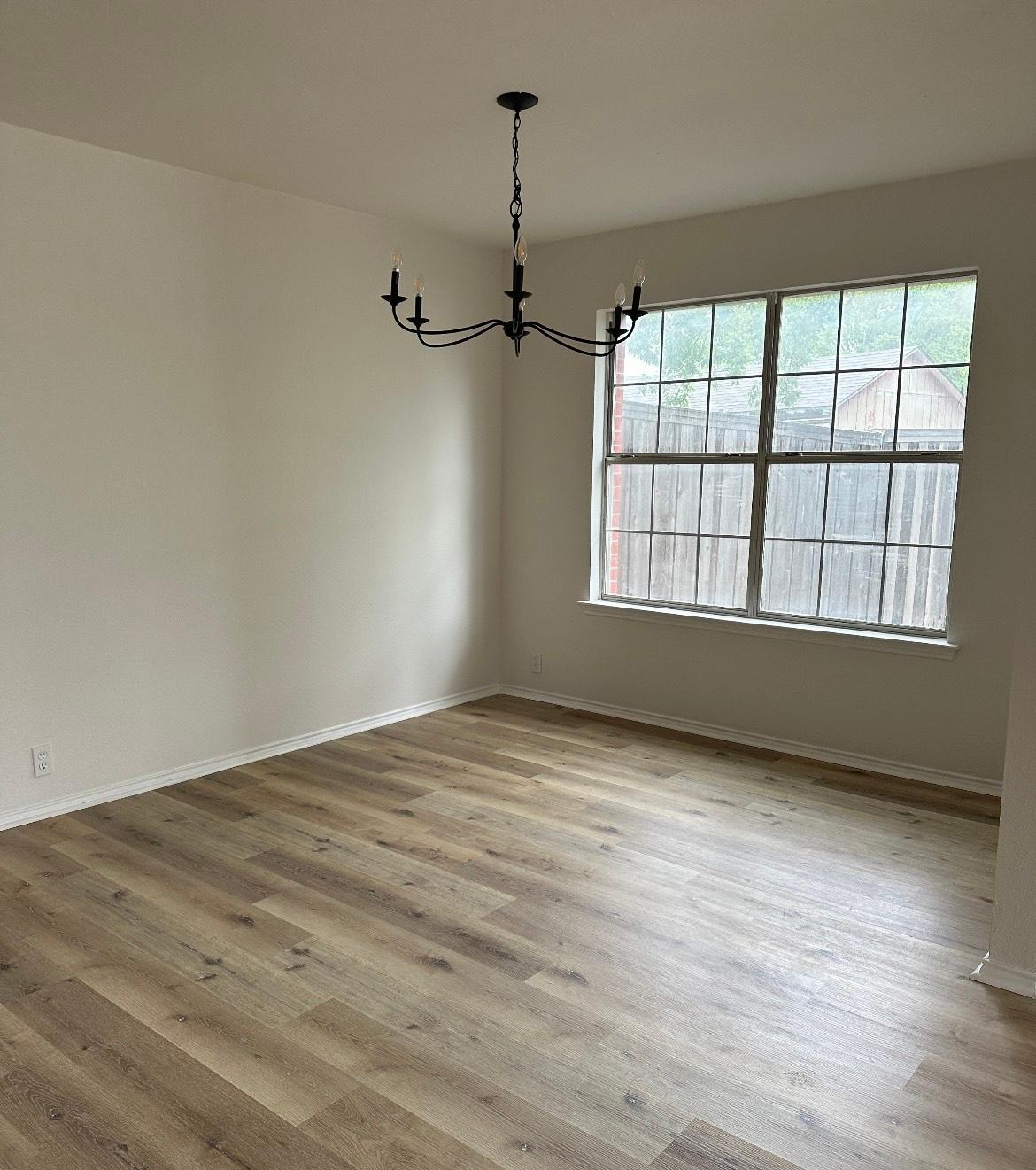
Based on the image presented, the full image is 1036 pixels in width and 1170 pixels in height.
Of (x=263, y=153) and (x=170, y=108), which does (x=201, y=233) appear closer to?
(x=263, y=153)

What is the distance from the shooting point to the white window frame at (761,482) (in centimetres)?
416

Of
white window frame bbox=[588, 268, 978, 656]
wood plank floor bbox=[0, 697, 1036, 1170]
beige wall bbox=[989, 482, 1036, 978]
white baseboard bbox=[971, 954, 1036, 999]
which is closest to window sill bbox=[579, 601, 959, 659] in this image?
white window frame bbox=[588, 268, 978, 656]

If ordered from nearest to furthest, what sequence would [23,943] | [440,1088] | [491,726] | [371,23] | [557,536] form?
[440,1088], [371,23], [23,943], [491,726], [557,536]

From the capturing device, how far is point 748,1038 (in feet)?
7.62

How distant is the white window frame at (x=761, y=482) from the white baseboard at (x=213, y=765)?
3.76 ft

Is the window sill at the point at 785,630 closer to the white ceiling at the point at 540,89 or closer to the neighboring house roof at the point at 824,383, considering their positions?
the neighboring house roof at the point at 824,383

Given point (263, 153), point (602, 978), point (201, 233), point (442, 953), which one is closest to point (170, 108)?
point (263, 153)

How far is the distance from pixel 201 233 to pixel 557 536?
8.17ft

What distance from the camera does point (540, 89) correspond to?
2984mm

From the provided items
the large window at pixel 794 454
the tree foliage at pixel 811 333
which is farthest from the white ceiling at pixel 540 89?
the large window at pixel 794 454

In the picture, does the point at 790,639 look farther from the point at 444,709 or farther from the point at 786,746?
the point at 444,709

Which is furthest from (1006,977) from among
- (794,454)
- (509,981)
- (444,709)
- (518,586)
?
(518,586)

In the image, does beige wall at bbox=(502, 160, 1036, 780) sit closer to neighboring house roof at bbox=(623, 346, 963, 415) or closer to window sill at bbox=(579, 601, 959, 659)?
window sill at bbox=(579, 601, 959, 659)

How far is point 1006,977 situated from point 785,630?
2146 millimetres
